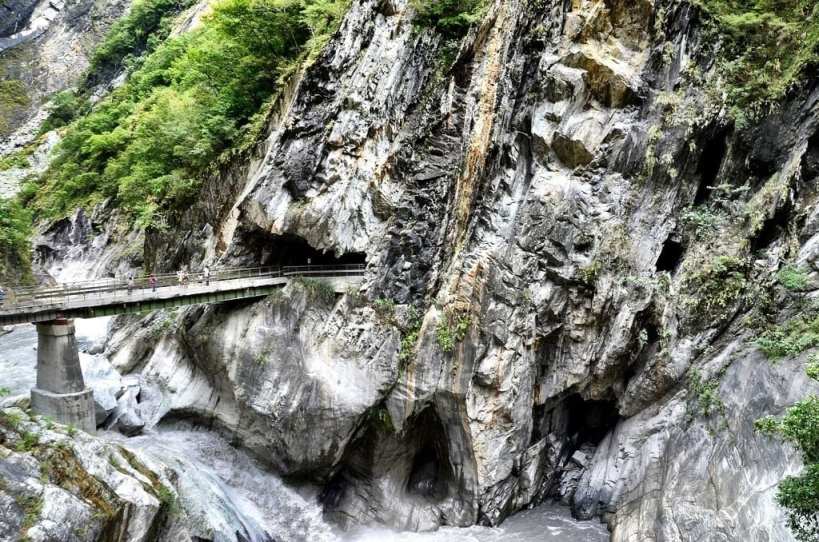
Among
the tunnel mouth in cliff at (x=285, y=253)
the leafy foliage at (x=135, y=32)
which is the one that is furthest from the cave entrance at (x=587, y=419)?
the leafy foliage at (x=135, y=32)

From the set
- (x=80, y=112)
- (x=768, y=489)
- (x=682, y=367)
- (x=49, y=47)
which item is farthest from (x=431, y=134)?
(x=49, y=47)

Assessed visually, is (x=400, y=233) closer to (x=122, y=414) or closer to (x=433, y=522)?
(x=433, y=522)

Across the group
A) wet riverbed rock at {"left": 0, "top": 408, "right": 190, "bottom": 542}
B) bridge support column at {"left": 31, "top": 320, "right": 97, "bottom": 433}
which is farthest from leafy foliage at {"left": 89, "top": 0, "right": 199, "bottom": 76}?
wet riverbed rock at {"left": 0, "top": 408, "right": 190, "bottom": 542}

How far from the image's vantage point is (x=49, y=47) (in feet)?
198

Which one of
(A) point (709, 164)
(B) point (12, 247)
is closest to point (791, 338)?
(A) point (709, 164)

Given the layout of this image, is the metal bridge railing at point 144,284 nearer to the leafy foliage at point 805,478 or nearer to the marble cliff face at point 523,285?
the marble cliff face at point 523,285

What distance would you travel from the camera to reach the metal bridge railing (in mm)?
15836

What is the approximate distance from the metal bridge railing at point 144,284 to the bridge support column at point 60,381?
2.81 feet

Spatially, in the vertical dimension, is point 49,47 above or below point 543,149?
above

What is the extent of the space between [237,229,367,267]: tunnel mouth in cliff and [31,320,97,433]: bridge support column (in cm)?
712

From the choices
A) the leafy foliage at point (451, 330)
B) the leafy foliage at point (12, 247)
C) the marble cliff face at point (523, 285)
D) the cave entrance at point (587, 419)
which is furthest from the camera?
the leafy foliage at point (12, 247)

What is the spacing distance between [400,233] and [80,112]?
48746 mm

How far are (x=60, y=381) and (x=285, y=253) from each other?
30.6ft

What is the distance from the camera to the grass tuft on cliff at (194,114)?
2453 cm
